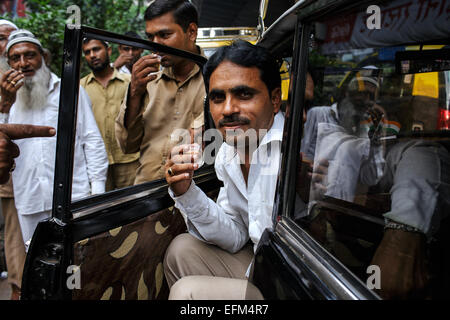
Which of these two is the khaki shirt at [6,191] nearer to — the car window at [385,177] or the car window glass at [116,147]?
the car window glass at [116,147]

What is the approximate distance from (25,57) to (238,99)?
225cm

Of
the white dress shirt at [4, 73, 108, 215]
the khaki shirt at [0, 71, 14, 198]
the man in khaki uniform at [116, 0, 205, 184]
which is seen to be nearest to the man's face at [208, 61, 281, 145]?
the man in khaki uniform at [116, 0, 205, 184]

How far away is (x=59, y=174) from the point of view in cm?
135

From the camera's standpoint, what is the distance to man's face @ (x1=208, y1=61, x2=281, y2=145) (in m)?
1.71

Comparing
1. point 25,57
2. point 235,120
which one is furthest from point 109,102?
point 235,120

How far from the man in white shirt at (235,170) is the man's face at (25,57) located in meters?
1.90

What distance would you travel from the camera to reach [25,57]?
Answer: 3.01m

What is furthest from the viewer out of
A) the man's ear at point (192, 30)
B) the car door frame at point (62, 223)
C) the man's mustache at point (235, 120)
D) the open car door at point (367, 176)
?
the man's ear at point (192, 30)

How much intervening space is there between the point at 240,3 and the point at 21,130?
4.42 m

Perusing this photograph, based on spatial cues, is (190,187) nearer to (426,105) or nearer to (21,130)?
(21,130)

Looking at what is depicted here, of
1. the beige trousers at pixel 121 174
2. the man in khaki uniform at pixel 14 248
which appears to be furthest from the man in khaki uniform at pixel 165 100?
the man in khaki uniform at pixel 14 248

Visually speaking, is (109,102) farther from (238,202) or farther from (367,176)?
(367,176)

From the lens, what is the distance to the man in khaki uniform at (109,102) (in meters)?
3.62

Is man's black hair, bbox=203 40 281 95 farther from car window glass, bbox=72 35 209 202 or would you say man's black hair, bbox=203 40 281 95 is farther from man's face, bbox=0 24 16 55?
man's face, bbox=0 24 16 55
